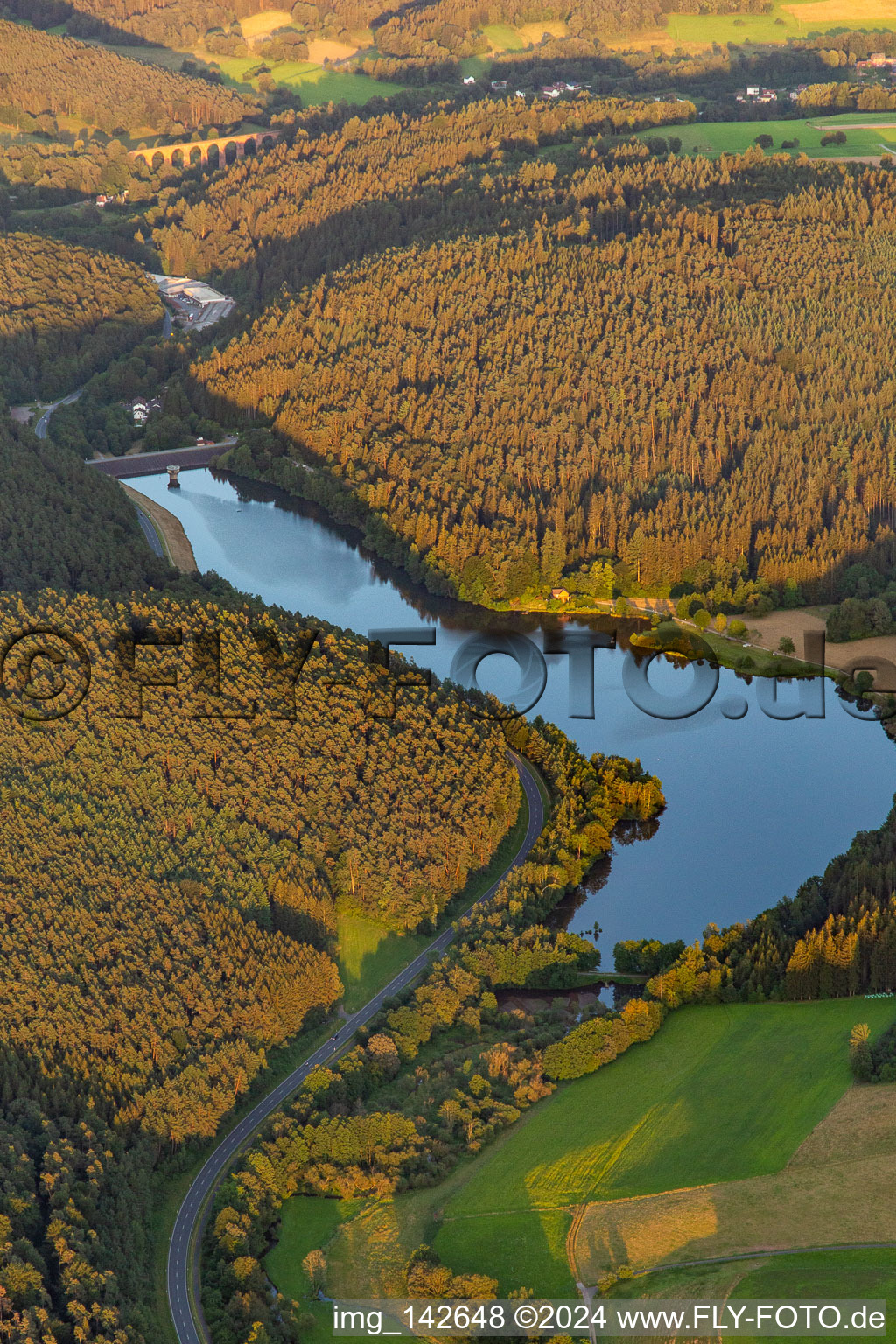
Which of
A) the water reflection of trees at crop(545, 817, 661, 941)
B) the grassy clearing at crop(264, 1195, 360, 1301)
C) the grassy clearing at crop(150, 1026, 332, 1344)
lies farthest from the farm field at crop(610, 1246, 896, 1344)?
the water reflection of trees at crop(545, 817, 661, 941)

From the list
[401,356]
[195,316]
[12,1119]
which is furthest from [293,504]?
[12,1119]

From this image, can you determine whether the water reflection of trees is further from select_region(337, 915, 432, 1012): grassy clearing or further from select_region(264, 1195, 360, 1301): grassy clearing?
select_region(264, 1195, 360, 1301): grassy clearing

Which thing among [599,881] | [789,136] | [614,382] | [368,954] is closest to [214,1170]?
[368,954]

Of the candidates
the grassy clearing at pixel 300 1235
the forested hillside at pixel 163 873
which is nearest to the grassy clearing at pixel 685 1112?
the grassy clearing at pixel 300 1235

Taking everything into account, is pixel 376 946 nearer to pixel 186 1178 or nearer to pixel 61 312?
pixel 186 1178

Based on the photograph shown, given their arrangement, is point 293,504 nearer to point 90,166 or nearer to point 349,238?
point 349,238

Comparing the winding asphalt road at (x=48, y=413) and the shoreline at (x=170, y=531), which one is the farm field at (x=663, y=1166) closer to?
the shoreline at (x=170, y=531)
